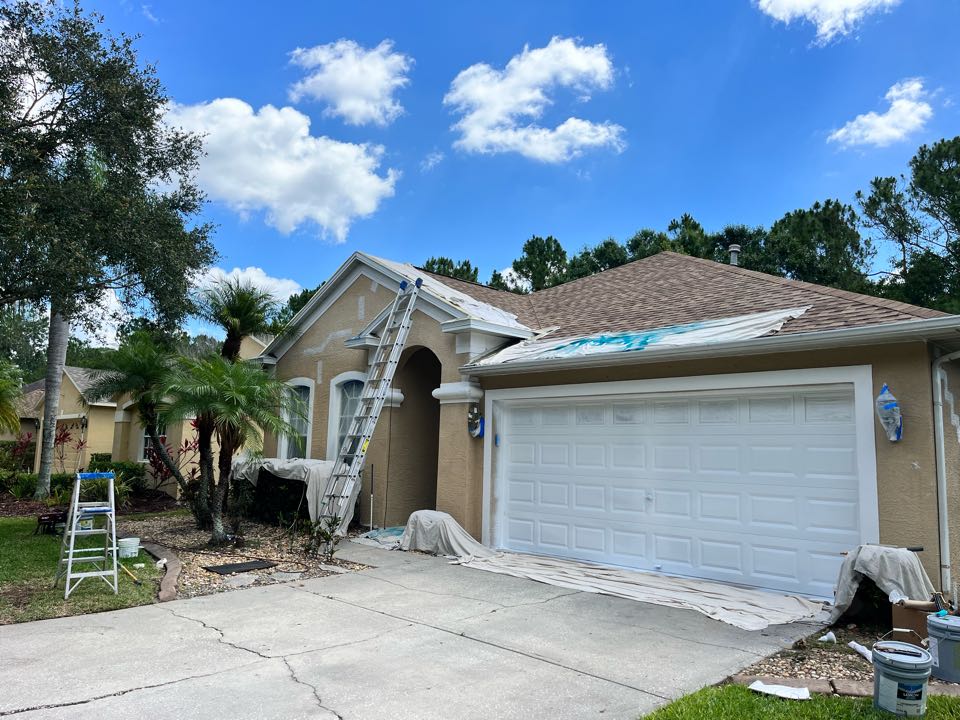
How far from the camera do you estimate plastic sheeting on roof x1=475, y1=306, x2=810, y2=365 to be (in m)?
8.45

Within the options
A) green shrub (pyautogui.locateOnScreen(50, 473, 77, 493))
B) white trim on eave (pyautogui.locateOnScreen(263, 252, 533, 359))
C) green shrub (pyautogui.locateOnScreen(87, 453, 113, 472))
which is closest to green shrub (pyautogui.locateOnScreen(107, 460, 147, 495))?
green shrub (pyautogui.locateOnScreen(87, 453, 113, 472))

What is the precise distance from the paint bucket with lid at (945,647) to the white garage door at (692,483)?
2.29 m

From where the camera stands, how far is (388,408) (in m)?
12.9

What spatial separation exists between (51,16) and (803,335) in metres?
12.5

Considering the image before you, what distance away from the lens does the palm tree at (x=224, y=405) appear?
34.4 ft

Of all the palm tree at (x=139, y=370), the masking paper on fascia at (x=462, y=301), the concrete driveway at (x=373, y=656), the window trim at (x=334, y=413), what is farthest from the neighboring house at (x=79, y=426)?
the concrete driveway at (x=373, y=656)

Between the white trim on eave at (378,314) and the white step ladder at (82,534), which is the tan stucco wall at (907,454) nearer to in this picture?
the white trim on eave at (378,314)

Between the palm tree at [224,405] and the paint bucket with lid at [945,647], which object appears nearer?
the paint bucket with lid at [945,647]

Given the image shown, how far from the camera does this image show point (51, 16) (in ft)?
34.6

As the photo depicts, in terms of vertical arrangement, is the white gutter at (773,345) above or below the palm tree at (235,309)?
below

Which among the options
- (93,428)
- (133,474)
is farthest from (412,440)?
(93,428)

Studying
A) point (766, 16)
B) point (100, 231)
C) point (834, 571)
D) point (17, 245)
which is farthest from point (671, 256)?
point (17, 245)

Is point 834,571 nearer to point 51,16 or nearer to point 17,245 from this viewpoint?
point 17,245

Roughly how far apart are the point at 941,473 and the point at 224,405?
9.81 meters
